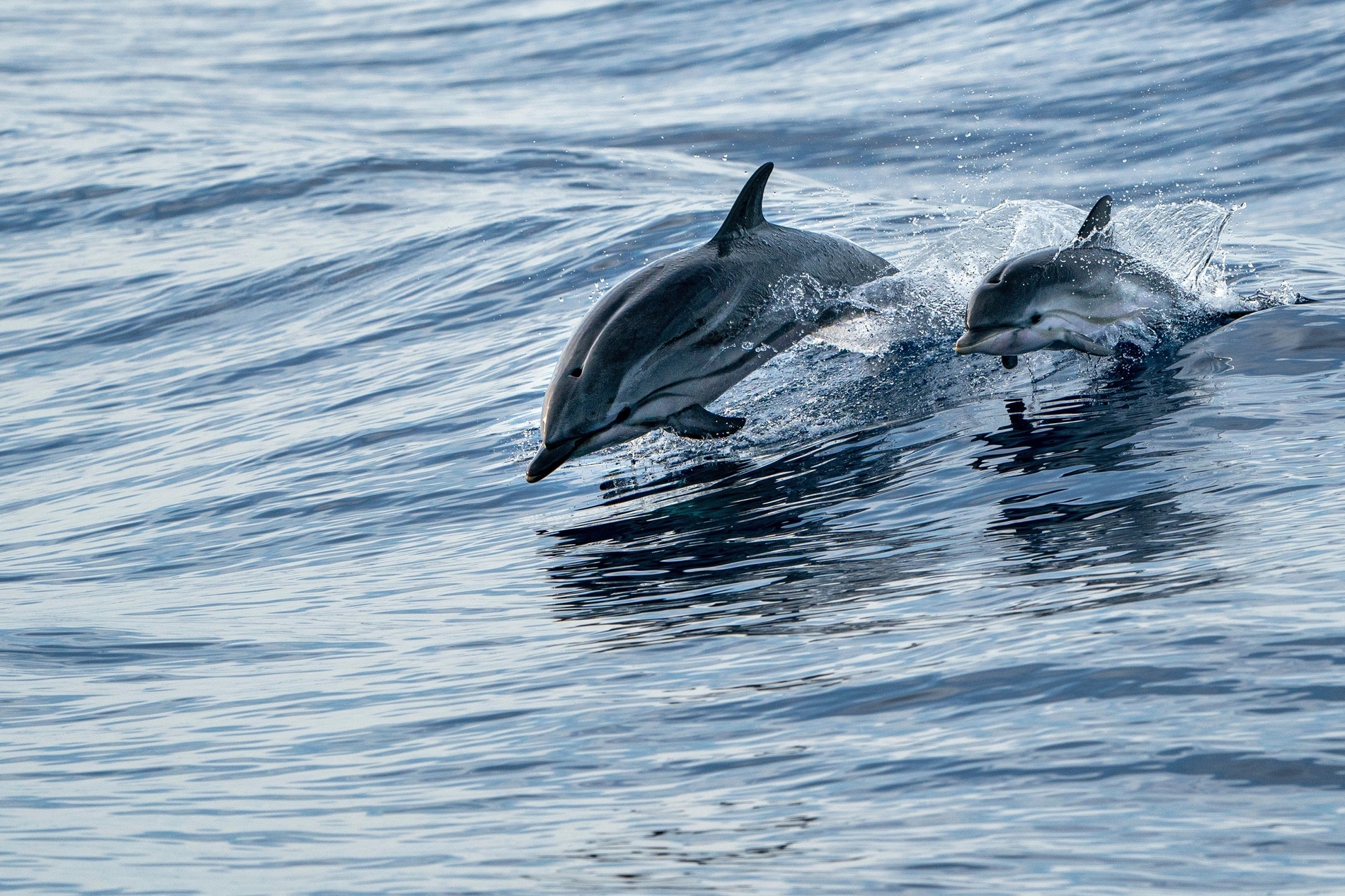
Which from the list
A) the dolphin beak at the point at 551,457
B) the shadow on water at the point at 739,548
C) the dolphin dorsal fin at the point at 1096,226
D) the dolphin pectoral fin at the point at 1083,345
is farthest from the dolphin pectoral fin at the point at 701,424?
the dolphin dorsal fin at the point at 1096,226

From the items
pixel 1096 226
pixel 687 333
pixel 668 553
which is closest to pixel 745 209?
pixel 687 333

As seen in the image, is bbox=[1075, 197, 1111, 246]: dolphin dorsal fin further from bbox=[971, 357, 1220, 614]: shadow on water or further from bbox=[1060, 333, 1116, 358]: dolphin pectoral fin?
bbox=[971, 357, 1220, 614]: shadow on water

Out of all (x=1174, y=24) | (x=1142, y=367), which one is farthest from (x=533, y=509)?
(x=1174, y=24)

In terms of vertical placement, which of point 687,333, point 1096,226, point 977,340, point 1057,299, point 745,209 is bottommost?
point 977,340

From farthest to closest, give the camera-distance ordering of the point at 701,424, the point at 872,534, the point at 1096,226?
the point at 1096,226
the point at 701,424
the point at 872,534

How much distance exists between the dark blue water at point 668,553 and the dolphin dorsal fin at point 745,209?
81 centimetres

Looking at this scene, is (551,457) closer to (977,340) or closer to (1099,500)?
(977,340)

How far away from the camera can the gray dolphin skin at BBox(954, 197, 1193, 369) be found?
7219mm

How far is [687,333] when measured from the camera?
23.7 ft

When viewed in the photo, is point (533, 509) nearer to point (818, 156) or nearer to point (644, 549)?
point (644, 549)

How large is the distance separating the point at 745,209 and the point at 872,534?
2151 mm

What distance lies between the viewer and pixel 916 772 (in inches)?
158

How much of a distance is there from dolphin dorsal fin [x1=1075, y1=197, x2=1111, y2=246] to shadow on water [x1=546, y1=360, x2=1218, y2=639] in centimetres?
61

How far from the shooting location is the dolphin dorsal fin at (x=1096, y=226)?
756cm
